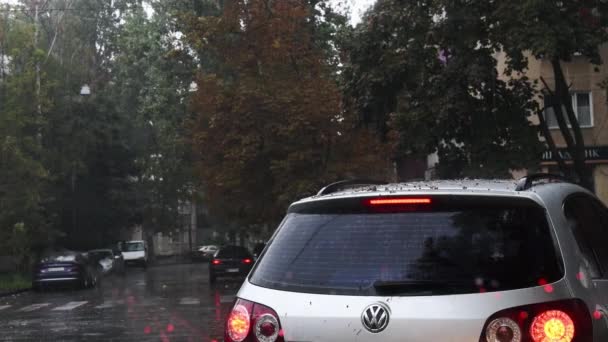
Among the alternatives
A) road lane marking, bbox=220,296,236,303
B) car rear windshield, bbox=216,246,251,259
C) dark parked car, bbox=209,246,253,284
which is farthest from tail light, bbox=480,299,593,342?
car rear windshield, bbox=216,246,251,259

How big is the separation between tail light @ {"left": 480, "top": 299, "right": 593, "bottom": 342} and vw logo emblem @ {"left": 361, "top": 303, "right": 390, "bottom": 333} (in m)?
0.42

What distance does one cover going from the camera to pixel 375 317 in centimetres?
417

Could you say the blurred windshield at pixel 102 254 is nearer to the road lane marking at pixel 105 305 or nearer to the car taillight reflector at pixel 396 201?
the road lane marking at pixel 105 305

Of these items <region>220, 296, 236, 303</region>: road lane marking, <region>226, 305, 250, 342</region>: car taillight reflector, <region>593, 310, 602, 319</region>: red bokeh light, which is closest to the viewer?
<region>593, 310, 602, 319</region>: red bokeh light

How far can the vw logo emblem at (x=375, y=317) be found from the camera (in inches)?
163

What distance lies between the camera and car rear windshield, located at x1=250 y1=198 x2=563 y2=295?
4183mm

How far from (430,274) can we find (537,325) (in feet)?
1.65

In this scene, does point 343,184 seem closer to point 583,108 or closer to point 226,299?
point 226,299

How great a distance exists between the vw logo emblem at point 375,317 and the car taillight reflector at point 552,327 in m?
0.63

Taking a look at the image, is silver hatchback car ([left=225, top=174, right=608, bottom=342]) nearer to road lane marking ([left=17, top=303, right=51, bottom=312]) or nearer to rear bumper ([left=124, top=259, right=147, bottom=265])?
road lane marking ([left=17, top=303, right=51, bottom=312])

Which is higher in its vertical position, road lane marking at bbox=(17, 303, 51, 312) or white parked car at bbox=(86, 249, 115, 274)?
white parked car at bbox=(86, 249, 115, 274)

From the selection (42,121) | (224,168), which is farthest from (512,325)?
(42,121)

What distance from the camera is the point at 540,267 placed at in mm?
4195

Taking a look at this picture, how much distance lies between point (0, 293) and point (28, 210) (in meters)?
6.28
